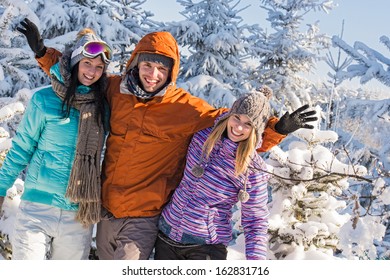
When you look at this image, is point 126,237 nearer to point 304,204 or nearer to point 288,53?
point 304,204

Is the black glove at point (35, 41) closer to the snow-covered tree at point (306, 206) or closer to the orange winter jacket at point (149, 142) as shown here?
the orange winter jacket at point (149, 142)

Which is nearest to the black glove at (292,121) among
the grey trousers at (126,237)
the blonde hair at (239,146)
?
the blonde hair at (239,146)

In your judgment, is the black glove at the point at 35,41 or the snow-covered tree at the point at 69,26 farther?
the snow-covered tree at the point at 69,26

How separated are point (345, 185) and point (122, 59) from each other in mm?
9858

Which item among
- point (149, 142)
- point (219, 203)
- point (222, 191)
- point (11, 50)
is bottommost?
point (219, 203)

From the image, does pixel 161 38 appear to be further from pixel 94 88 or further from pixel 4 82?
pixel 4 82

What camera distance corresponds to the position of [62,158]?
3316 millimetres

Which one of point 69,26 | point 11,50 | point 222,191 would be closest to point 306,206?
point 222,191

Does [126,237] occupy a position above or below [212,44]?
below

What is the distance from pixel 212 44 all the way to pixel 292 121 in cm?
1013

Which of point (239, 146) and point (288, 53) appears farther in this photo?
point (288, 53)

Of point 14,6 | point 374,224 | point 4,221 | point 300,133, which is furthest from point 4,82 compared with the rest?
point 374,224

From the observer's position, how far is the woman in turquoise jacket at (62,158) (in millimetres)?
3270

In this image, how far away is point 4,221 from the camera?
409 centimetres
